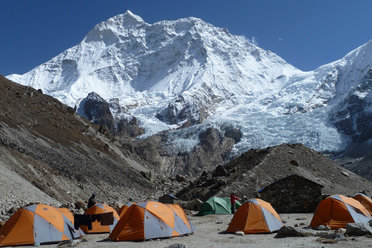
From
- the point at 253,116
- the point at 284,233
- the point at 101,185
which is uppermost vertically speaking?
the point at 253,116

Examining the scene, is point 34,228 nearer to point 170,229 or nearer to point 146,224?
point 146,224

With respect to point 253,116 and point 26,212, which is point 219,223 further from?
point 253,116

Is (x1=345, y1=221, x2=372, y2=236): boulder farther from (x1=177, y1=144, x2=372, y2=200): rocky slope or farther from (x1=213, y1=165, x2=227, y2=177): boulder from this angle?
(x1=213, y1=165, x2=227, y2=177): boulder

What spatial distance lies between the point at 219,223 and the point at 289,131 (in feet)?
457

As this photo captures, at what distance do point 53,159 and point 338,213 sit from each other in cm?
2922

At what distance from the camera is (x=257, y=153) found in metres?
36.1

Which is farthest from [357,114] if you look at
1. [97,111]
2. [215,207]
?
[215,207]

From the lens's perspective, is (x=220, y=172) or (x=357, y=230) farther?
(x=220, y=172)

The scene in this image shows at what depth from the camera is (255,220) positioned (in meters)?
16.1

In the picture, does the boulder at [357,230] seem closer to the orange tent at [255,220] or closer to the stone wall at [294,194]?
the orange tent at [255,220]

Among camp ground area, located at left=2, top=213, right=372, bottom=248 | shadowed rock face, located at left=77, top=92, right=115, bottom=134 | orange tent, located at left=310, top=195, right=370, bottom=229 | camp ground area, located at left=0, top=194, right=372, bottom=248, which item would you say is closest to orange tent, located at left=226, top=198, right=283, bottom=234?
camp ground area, located at left=0, top=194, right=372, bottom=248

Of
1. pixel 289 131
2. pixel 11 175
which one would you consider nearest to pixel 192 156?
pixel 289 131

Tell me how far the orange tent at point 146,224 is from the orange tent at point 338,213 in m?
5.76

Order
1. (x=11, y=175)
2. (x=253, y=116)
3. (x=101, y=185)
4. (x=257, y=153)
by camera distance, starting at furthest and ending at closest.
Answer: (x=253, y=116) < (x=101, y=185) < (x=257, y=153) < (x=11, y=175)
